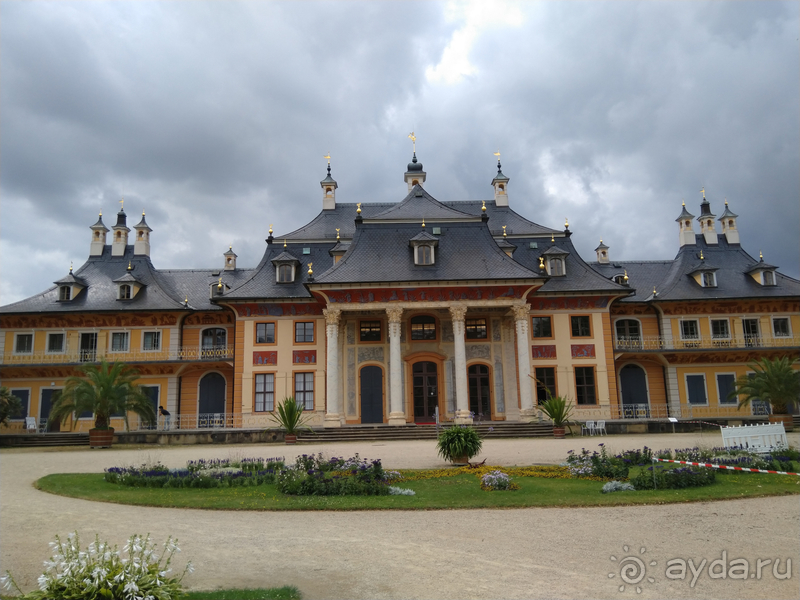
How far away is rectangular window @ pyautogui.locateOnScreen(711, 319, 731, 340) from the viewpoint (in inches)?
1457

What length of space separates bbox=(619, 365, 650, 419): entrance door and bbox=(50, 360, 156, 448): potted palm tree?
2661cm

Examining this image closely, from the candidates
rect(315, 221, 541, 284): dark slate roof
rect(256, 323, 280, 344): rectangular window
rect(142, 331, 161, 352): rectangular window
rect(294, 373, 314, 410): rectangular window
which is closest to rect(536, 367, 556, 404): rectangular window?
rect(315, 221, 541, 284): dark slate roof

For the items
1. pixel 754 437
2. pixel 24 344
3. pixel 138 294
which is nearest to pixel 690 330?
pixel 754 437

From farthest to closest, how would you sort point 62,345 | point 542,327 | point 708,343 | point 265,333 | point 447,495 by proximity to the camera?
point 708,343, point 62,345, point 542,327, point 265,333, point 447,495

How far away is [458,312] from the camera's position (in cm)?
3092

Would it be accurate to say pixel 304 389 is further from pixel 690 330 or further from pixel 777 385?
pixel 690 330

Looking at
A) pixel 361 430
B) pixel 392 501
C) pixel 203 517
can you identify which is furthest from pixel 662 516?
pixel 361 430

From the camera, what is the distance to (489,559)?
750cm

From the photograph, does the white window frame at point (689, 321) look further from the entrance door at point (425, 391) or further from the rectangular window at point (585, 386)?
the entrance door at point (425, 391)

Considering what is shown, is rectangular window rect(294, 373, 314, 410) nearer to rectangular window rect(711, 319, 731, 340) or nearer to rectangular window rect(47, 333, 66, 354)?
rectangular window rect(47, 333, 66, 354)

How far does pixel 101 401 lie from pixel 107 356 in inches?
420

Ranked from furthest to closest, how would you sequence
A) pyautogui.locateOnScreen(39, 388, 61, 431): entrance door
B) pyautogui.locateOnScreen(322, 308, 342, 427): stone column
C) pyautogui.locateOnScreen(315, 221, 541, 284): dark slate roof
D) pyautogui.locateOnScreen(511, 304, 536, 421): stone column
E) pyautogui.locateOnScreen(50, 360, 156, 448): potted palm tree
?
pyautogui.locateOnScreen(39, 388, 61, 431): entrance door, pyautogui.locateOnScreen(315, 221, 541, 284): dark slate roof, pyautogui.locateOnScreen(511, 304, 536, 421): stone column, pyautogui.locateOnScreen(322, 308, 342, 427): stone column, pyautogui.locateOnScreen(50, 360, 156, 448): potted palm tree

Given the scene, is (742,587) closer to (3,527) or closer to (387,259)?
(3,527)

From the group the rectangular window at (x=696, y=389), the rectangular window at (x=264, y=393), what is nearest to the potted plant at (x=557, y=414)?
the rectangular window at (x=696, y=389)
